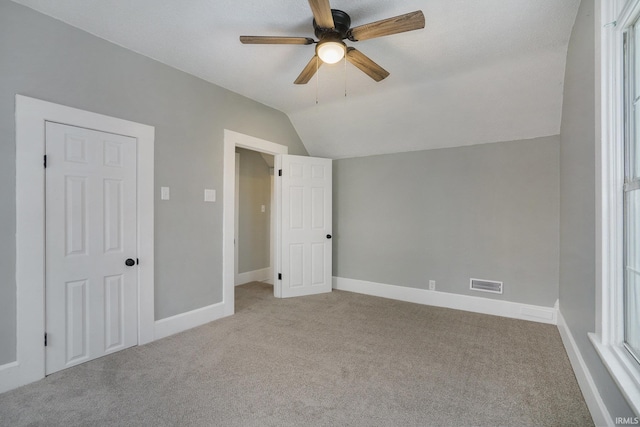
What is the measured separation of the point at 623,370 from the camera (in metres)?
1.32

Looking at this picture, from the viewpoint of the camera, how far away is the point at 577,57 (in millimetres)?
2150

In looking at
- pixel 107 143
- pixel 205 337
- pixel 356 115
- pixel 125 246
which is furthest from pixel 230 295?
pixel 356 115

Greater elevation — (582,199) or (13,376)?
(582,199)

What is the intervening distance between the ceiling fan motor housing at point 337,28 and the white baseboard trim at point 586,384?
8.67ft

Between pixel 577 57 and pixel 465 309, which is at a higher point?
pixel 577 57

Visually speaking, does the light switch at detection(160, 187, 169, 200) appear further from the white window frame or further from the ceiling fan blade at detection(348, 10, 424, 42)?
the white window frame

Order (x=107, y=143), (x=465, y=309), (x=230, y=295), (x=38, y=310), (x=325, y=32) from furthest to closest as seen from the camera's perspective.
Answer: (x=465, y=309) → (x=230, y=295) → (x=107, y=143) → (x=38, y=310) → (x=325, y=32)

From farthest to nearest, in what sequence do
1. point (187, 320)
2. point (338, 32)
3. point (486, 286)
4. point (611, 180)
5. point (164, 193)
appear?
point (486, 286) < point (187, 320) < point (164, 193) < point (338, 32) < point (611, 180)

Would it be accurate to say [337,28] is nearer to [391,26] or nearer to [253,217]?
[391,26]

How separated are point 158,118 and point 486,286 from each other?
4.15m

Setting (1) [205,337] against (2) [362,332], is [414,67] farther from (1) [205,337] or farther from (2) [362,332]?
(1) [205,337]

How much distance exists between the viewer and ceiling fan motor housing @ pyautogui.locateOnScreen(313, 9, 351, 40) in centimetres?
195

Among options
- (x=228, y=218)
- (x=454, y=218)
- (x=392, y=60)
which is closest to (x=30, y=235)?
(x=228, y=218)

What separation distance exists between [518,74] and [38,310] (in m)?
4.52
